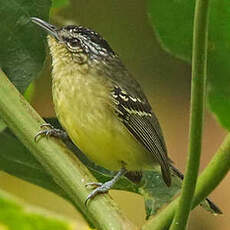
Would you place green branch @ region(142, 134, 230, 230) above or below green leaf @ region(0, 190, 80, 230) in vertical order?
below

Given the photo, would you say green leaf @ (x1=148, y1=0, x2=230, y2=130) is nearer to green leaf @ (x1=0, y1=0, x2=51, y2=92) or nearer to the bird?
green leaf @ (x1=0, y1=0, x2=51, y2=92)

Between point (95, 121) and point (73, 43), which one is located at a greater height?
point (73, 43)

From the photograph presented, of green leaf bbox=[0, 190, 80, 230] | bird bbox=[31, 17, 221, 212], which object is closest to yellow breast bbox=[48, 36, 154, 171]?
bird bbox=[31, 17, 221, 212]

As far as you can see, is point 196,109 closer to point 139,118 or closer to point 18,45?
point 18,45

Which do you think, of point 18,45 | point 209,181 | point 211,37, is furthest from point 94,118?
point 209,181

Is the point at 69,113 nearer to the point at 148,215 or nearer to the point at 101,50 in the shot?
the point at 101,50

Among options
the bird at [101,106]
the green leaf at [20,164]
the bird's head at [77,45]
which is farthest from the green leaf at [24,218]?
the bird's head at [77,45]

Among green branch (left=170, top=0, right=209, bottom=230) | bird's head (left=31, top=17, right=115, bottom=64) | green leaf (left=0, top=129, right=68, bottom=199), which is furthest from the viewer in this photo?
bird's head (left=31, top=17, right=115, bottom=64)
